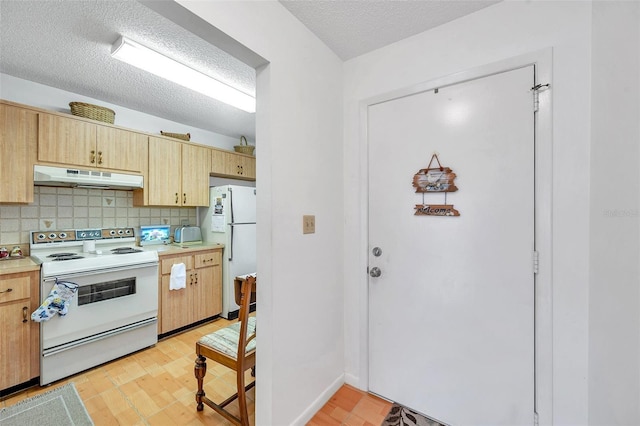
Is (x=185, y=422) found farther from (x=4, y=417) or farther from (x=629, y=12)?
(x=629, y=12)

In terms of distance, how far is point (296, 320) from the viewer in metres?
1.53

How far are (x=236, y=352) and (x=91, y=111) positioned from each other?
8.56 feet

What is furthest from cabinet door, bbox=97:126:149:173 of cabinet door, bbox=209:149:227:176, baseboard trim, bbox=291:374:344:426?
baseboard trim, bbox=291:374:344:426

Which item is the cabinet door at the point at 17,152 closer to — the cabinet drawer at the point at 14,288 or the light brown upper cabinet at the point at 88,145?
the light brown upper cabinet at the point at 88,145

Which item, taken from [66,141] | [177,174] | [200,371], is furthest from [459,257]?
[66,141]

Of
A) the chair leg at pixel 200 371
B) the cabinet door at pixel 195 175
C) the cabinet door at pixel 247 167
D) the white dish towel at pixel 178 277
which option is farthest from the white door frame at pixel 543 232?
the cabinet door at pixel 247 167

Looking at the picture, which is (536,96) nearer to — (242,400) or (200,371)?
(242,400)

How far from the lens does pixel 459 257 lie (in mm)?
1511

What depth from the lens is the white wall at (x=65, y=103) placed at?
2.24m

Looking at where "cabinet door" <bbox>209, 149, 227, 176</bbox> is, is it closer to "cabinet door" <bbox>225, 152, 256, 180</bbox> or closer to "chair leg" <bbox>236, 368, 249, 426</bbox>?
"cabinet door" <bbox>225, 152, 256, 180</bbox>

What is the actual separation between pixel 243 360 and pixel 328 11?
211 centimetres

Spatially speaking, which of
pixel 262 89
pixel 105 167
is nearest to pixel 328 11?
pixel 262 89

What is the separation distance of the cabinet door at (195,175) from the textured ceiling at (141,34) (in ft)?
A: 2.75

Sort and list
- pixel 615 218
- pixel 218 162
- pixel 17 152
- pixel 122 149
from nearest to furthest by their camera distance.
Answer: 1. pixel 615 218
2. pixel 17 152
3. pixel 122 149
4. pixel 218 162
